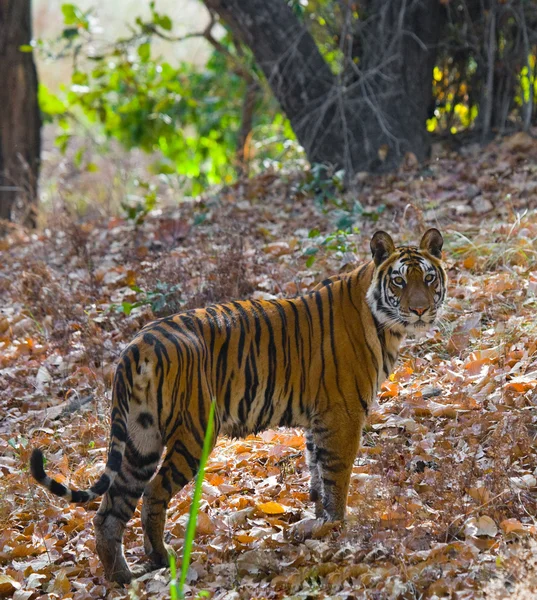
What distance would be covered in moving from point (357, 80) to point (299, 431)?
591 centimetres

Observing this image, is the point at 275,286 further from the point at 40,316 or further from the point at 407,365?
the point at 40,316

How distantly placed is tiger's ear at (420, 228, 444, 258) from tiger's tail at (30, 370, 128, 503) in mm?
1811

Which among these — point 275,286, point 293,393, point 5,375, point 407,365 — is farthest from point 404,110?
point 293,393

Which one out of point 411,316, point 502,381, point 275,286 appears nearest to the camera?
point 411,316

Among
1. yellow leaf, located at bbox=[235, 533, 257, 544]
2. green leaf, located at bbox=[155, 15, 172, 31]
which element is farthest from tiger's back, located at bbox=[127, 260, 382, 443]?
green leaf, located at bbox=[155, 15, 172, 31]

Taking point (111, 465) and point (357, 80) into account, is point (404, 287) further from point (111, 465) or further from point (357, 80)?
point (357, 80)

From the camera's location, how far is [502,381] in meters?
5.58

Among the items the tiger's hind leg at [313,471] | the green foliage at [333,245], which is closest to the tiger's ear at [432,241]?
the tiger's hind leg at [313,471]

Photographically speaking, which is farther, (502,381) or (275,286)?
(275,286)

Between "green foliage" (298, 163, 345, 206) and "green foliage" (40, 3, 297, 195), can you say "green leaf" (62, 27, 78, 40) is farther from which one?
"green foliage" (298, 163, 345, 206)

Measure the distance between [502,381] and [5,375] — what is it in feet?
12.6

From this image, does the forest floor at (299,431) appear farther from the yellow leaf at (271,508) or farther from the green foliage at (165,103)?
the green foliage at (165,103)

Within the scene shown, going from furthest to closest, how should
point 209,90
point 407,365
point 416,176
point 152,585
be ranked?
1. point 209,90
2. point 416,176
3. point 407,365
4. point 152,585

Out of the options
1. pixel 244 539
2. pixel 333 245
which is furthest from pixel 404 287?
pixel 333 245
